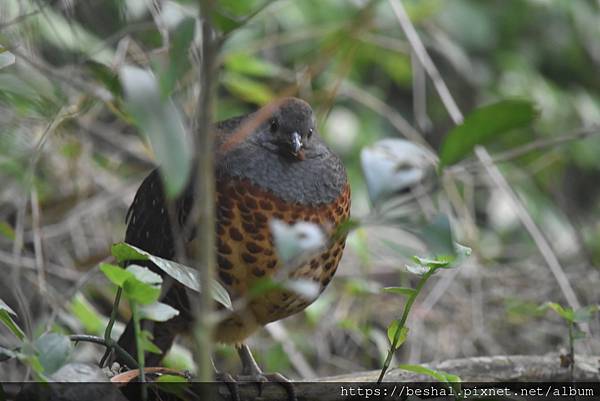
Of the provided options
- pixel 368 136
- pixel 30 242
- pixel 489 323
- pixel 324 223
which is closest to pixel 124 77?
pixel 324 223

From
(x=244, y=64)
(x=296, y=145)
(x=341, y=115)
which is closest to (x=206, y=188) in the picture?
(x=296, y=145)

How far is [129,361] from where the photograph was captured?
1469 millimetres

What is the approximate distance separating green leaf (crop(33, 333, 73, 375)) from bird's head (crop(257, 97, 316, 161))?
38.6 inches

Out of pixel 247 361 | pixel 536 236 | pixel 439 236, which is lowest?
pixel 247 361

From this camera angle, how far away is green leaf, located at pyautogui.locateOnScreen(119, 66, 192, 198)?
35.2 inches

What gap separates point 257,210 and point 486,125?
3.08ft

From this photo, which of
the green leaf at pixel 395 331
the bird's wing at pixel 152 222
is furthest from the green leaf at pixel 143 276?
the bird's wing at pixel 152 222

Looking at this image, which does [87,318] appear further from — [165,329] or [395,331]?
[395,331]

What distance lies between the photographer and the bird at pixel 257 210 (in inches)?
77.0

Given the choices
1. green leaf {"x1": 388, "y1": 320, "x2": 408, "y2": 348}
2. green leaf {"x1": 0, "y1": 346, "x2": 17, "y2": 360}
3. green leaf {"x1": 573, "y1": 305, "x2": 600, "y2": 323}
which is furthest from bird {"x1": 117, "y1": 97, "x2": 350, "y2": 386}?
green leaf {"x1": 0, "y1": 346, "x2": 17, "y2": 360}

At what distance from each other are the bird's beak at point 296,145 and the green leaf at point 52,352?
3.18 feet

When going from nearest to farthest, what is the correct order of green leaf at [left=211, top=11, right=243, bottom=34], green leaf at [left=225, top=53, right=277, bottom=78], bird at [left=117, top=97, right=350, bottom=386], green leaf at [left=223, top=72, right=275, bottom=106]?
green leaf at [left=211, top=11, right=243, bottom=34], bird at [left=117, top=97, right=350, bottom=386], green leaf at [left=225, top=53, right=277, bottom=78], green leaf at [left=223, top=72, right=275, bottom=106]

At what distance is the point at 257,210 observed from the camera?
1.96 m

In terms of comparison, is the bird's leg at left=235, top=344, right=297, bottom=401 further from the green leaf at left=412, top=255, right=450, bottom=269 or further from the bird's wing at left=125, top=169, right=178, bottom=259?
the green leaf at left=412, top=255, right=450, bottom=269
